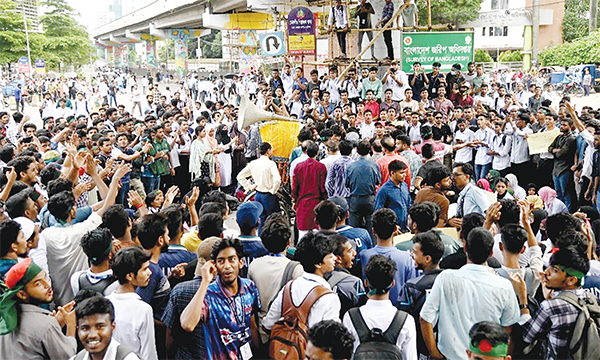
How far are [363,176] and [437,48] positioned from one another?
8.08m

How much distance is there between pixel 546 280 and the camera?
3.36m

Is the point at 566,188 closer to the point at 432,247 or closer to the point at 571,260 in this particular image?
the point at 432,247

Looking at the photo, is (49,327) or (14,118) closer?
(49,327)

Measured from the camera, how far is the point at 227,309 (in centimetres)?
343

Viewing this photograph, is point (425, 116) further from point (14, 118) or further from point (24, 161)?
point (14, 118)

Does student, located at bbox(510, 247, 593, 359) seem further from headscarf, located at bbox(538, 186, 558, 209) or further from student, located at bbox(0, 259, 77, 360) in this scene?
headscarf, located at bbox(538, 186, 558, 209)

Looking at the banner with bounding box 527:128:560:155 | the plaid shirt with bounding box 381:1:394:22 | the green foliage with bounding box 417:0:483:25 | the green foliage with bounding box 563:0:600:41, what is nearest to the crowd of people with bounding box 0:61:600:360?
the banner with bounding box 527:128:560:155

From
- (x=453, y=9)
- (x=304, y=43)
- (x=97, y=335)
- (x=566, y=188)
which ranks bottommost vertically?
(x=566, y=188)

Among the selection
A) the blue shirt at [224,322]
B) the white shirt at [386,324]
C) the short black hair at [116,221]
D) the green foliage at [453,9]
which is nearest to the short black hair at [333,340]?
the white shirt at [386,324]

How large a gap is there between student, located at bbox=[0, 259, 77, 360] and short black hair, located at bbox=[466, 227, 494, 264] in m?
2.48

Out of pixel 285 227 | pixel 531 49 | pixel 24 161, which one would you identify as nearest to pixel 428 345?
pixel 285 227

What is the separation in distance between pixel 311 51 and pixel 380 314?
50.2ft

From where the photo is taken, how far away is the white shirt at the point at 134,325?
3266mm

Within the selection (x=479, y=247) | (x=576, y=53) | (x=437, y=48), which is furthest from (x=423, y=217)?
(x=576, y=53)
